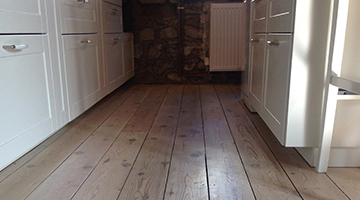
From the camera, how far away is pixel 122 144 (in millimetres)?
1737

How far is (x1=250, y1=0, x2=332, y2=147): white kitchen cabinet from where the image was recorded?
126cm

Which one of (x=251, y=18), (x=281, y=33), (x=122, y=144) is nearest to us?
(x=281, y=33)

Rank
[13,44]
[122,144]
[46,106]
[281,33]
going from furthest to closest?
[122,144], [46,106], [281,33], [13,44]

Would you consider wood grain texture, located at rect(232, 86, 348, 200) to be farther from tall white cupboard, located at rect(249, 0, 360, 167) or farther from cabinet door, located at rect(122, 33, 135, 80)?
cabinet door, located at rect(122, 33, 135, 80)

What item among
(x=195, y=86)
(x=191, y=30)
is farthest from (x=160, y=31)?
(x=195, y=86)

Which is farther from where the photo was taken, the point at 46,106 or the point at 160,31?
the point at 160,31

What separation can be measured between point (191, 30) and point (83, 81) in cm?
171

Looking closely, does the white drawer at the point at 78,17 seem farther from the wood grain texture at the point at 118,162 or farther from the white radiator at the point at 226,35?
the white radiator at the point at 226,35

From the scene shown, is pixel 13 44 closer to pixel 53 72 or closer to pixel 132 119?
pixel 53 72

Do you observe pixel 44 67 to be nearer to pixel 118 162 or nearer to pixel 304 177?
pixel 118 162

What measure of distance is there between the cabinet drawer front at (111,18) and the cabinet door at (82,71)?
0.28 m

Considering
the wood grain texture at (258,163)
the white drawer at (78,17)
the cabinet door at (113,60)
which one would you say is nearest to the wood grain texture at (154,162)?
the wood grain texture at (258,163)

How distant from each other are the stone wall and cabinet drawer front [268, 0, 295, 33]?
1.81 metres

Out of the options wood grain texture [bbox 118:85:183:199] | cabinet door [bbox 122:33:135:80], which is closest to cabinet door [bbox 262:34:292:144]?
wood grain texture [bbox 118:85:183:199]
